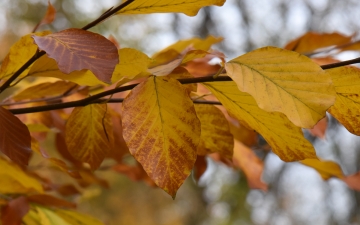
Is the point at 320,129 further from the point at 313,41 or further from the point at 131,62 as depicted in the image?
the point at 131,62

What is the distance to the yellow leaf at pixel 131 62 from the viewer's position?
337 mm

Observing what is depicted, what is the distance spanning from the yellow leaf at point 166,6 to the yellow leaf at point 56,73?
6cm

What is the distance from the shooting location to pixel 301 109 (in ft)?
0.87

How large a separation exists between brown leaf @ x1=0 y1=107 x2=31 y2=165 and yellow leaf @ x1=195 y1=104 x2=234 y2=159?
15 centimetres

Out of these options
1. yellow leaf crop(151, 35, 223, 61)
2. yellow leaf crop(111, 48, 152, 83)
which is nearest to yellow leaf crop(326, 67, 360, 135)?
yellow leaf crop(111, 48, 152, 83)

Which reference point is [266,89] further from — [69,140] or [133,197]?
[133,197]

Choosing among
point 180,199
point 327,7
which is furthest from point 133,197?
point 327,7

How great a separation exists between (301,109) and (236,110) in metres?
0.06

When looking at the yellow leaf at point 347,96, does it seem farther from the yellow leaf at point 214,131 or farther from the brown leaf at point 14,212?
the brown leaf at point 14,212

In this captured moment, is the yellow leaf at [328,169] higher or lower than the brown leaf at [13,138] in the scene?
lower

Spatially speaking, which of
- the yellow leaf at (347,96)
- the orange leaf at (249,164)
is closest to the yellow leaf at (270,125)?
the yellow leaf at (347,96)

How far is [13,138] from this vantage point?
0.35m

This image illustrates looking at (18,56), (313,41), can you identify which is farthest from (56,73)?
(313,41)

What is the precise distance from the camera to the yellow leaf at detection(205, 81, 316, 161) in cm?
32
